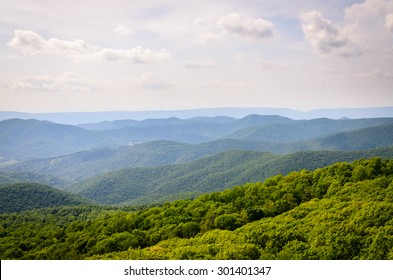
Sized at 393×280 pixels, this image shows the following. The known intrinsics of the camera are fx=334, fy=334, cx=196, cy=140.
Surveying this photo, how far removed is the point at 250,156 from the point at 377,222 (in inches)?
5736

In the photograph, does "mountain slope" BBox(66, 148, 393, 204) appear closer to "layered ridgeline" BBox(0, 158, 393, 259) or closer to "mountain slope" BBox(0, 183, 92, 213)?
"mountain slope" BBox(0, 183, 92, 213)

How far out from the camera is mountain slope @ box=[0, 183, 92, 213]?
8961 centimetres

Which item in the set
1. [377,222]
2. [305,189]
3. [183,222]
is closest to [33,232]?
[183,222]

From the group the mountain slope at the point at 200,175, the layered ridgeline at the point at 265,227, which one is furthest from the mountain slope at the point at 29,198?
the layered ridgeline at the point at 265,227

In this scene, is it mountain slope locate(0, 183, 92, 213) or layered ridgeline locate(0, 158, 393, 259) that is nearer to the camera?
layered ridgeline locate(0, 158, 393, 259)

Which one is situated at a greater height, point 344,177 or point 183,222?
point 344,177

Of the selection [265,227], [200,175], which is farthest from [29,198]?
[265,227]

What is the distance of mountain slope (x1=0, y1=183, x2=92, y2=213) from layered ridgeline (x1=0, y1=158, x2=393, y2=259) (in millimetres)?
58483

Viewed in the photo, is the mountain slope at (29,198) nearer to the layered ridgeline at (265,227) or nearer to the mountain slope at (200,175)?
the mountain slope at (200,175)

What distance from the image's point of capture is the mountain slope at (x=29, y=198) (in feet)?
294

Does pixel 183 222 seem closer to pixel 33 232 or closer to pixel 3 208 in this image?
pixel 33 232

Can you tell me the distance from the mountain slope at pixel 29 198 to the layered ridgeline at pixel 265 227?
58483 mm

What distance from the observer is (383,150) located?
11919 cm

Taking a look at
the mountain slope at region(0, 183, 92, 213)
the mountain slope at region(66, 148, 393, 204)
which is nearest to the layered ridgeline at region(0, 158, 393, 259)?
the mountain slope at region(0, 183, 92, 213)
